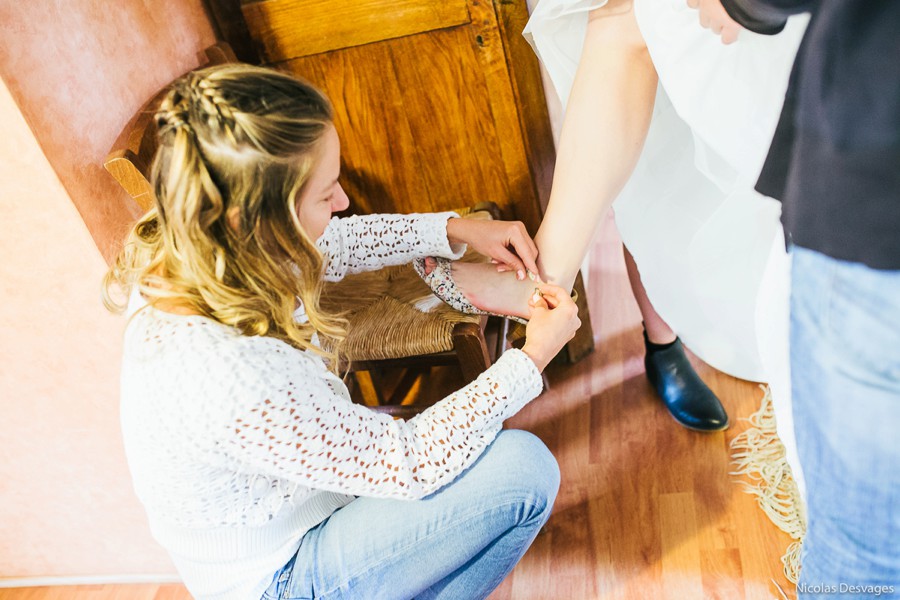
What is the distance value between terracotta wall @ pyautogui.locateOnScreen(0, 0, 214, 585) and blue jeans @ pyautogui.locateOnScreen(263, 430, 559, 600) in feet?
1.46

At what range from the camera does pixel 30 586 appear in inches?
56.7

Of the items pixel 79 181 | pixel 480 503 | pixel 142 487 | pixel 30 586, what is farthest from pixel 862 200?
pixel 30 586

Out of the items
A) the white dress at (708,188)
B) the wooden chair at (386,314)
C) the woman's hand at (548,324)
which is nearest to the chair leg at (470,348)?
the wooden chair at (386,314)

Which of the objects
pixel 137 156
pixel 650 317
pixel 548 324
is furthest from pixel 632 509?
pixel 137 156

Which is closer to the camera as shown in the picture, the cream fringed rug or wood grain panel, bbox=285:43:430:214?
the cream fringed rug

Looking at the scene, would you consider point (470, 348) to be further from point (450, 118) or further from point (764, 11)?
point (764, 11)

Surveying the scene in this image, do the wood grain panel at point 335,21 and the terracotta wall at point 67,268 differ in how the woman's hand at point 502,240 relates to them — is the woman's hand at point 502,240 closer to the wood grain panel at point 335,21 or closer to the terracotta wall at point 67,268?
the wood grain panel at point 335,21

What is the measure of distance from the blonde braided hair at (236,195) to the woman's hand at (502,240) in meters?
0.34

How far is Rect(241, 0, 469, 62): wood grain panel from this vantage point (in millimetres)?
1272

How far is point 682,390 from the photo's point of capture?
4.53ft

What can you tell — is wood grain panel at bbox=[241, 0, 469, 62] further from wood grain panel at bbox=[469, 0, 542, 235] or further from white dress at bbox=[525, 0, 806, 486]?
white dress at bbox=[525, 0, 806, 486]

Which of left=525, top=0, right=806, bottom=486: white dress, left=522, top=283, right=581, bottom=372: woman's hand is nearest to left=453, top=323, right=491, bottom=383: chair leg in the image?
left=522, top=283, right=581, bottom=372: woman's hand

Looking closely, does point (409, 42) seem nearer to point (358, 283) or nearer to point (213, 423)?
point (358, 283)

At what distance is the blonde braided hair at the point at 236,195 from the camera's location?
73 centimetres
